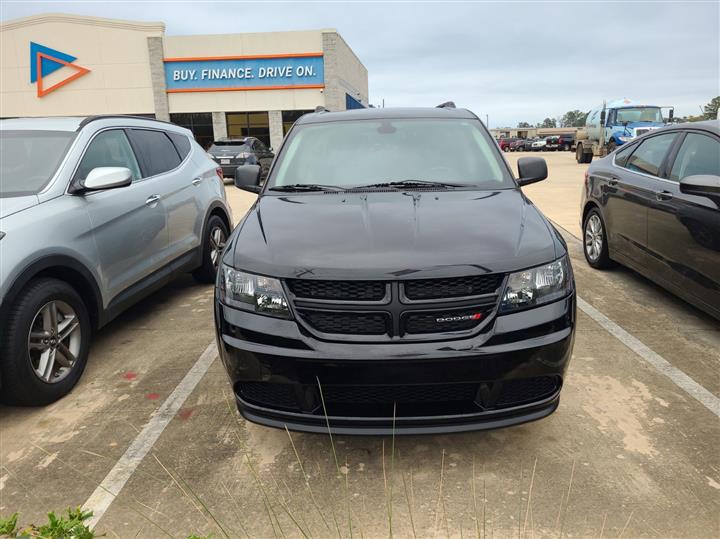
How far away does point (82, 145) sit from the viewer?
13.1 ft

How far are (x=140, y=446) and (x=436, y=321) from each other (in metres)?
1.73

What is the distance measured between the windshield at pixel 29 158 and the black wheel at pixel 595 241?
509cm

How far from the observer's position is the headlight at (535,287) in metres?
2.42

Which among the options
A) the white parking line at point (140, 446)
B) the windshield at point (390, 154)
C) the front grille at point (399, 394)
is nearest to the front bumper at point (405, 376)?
the front grille at point (399, 394)

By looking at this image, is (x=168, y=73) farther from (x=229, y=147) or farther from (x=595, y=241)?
(x=595, y=241)

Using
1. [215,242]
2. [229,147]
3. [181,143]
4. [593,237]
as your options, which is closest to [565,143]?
[229,147]

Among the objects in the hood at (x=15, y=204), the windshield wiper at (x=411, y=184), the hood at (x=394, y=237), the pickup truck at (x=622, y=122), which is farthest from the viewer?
the pickup truck at (x=622, y=122)

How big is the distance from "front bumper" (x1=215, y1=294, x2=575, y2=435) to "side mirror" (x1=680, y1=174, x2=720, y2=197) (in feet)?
6.18

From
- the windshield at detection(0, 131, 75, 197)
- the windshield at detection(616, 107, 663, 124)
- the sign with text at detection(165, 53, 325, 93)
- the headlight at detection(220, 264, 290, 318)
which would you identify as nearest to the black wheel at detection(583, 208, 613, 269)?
the headlight at detection(220, 264, 290, 318)

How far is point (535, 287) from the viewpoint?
2.46 meters

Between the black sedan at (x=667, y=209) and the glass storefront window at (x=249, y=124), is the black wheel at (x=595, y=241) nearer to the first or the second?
the black sedan at (x=667, y=209)

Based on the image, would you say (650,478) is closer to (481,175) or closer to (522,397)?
(522,397)

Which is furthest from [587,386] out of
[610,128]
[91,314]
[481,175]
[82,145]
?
[610,128]

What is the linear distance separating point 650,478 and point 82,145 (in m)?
4.04
